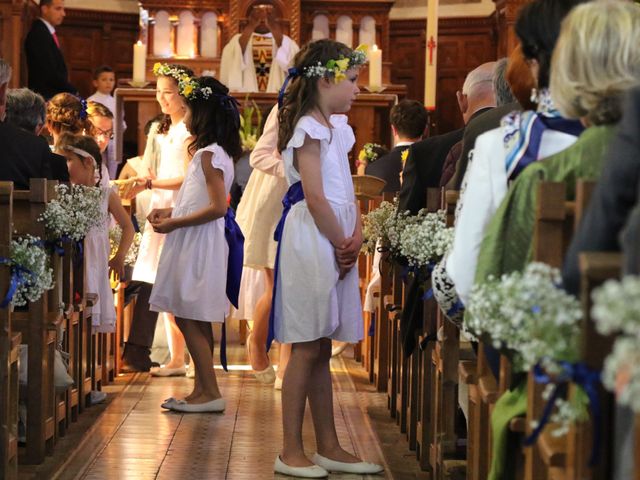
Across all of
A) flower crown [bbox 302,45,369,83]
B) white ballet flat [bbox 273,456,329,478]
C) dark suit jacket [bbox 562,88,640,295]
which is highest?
flower crown [bbox 302,45,369,83]

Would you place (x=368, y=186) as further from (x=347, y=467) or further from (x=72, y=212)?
(x=347, y=467)

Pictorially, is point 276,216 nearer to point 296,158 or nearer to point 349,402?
point 349,402

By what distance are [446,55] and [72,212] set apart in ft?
26.8

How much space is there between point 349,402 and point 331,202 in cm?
205

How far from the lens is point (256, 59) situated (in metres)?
10.9

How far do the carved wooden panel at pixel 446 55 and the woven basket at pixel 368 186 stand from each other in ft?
16.7

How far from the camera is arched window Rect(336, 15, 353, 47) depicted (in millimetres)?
12062

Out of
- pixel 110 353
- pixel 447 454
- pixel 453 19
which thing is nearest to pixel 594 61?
pixel 447 454

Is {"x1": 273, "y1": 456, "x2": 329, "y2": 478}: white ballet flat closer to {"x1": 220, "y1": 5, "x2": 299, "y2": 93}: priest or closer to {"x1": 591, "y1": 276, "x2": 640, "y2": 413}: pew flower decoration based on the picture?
{"x1": 591, "y1": 276, "x2": 640, "y2": 413}: pew flower decoration

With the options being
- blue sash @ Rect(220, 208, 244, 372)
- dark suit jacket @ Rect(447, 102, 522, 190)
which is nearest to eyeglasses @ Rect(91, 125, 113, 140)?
blue sash @ Rect(220, 208, 244, 372)

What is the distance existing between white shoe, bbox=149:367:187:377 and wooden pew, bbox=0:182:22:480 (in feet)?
9.35

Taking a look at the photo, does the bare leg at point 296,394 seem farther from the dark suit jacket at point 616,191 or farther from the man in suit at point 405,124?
the man in suit at point 405,124

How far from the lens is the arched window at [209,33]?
11906 mm

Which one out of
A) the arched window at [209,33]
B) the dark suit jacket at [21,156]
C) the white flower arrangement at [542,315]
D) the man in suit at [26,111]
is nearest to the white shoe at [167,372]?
the man in suit at [26,111]
